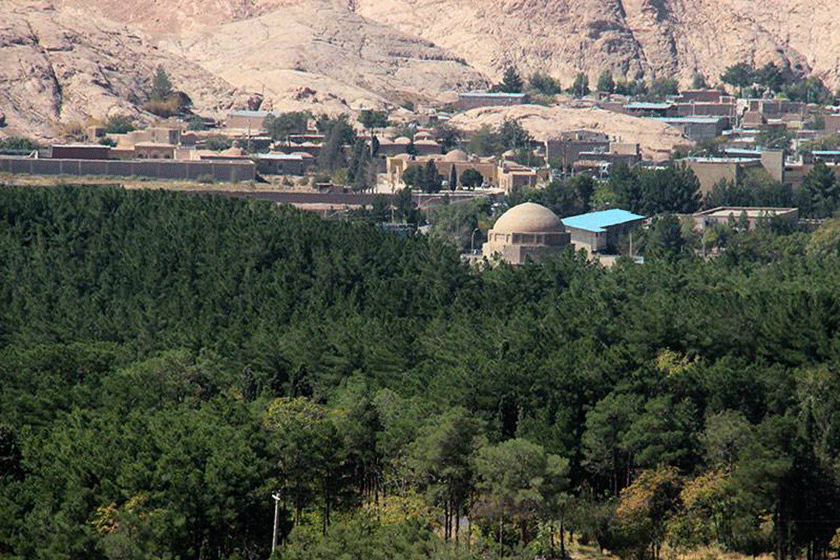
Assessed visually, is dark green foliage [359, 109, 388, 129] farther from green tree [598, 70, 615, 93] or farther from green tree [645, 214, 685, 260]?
green tree [645, 214, 685, 260]

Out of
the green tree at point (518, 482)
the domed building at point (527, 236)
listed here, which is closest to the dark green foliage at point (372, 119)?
the domed building at point (527, 236)

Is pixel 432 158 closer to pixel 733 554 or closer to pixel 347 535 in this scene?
pixel 733 554

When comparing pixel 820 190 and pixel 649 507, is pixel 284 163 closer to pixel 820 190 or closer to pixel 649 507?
pixel 820 190

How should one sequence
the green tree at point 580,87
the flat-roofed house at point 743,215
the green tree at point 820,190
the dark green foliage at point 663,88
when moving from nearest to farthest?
the flat-roofed house at point 743,215, the green tree at point 820,190, the dark green foliage at point 663,88, the green tree at point 580,87

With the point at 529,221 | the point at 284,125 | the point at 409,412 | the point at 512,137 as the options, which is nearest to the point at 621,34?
the point at 512,137

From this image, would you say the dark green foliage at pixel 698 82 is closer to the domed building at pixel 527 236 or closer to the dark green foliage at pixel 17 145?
the dark green foliage at pixel 17 145

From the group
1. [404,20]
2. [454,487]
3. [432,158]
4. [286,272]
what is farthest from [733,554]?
[404,20]
